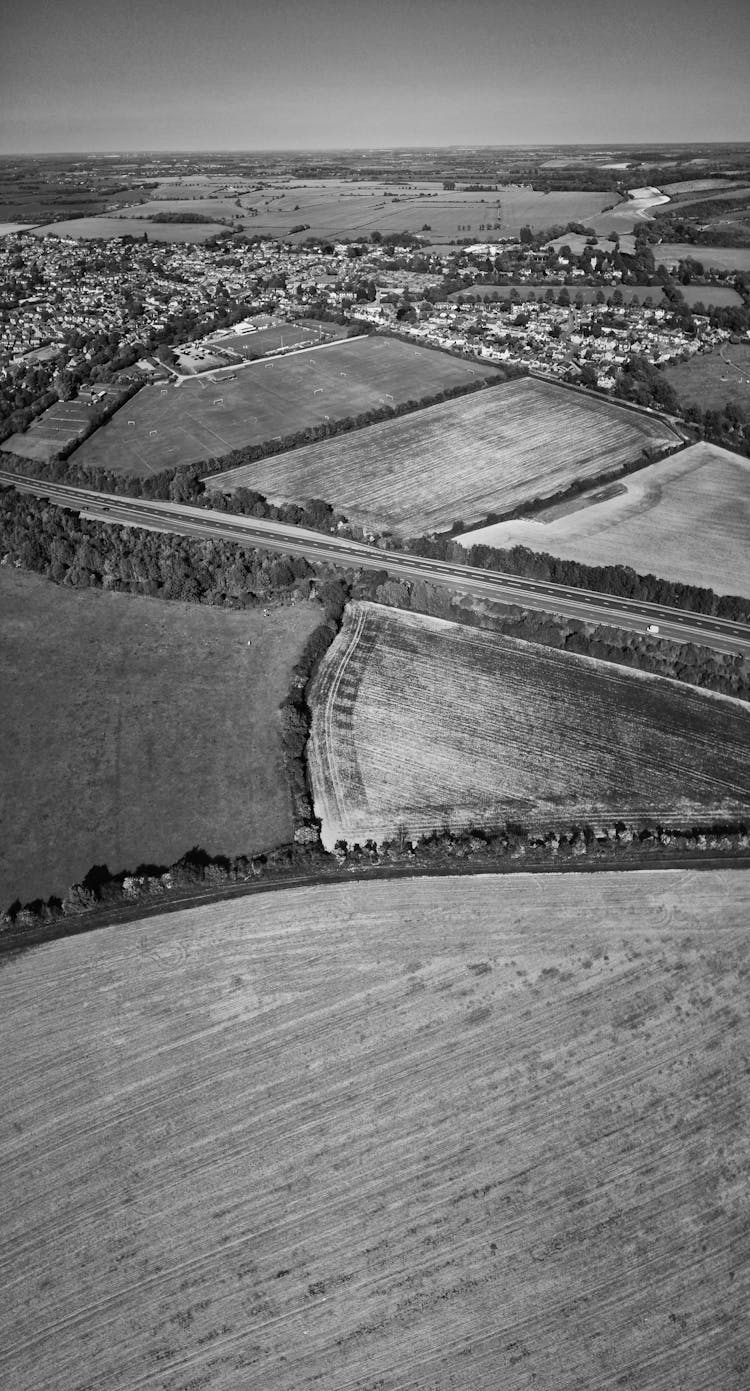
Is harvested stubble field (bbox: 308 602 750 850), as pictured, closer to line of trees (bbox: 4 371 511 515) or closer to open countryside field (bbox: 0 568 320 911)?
open countryside field (bbox: 0 568 320 911)

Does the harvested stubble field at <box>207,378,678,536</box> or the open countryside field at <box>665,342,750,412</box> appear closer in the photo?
the harvested stubble field at <box>207,378,678,536</box>

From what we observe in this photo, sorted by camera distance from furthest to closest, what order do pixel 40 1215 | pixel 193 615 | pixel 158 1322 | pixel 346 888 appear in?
pixel 193 615 < pixel 346 888 < pixel 40 1215 < pixel 158 1322

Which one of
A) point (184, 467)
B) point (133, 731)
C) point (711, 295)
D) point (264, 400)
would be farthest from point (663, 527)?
point (711, 295)

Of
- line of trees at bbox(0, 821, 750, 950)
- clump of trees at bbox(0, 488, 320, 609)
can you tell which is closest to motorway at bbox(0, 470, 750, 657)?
clump of trees at bbox(0, 488, 320, 609)

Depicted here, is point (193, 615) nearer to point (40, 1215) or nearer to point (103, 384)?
point (40, 1215)

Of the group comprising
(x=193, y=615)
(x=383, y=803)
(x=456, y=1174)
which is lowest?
(x=456, y=1174)

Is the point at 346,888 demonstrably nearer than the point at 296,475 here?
Yes

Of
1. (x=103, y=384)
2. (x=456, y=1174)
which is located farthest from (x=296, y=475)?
(x=456, y=1174)
